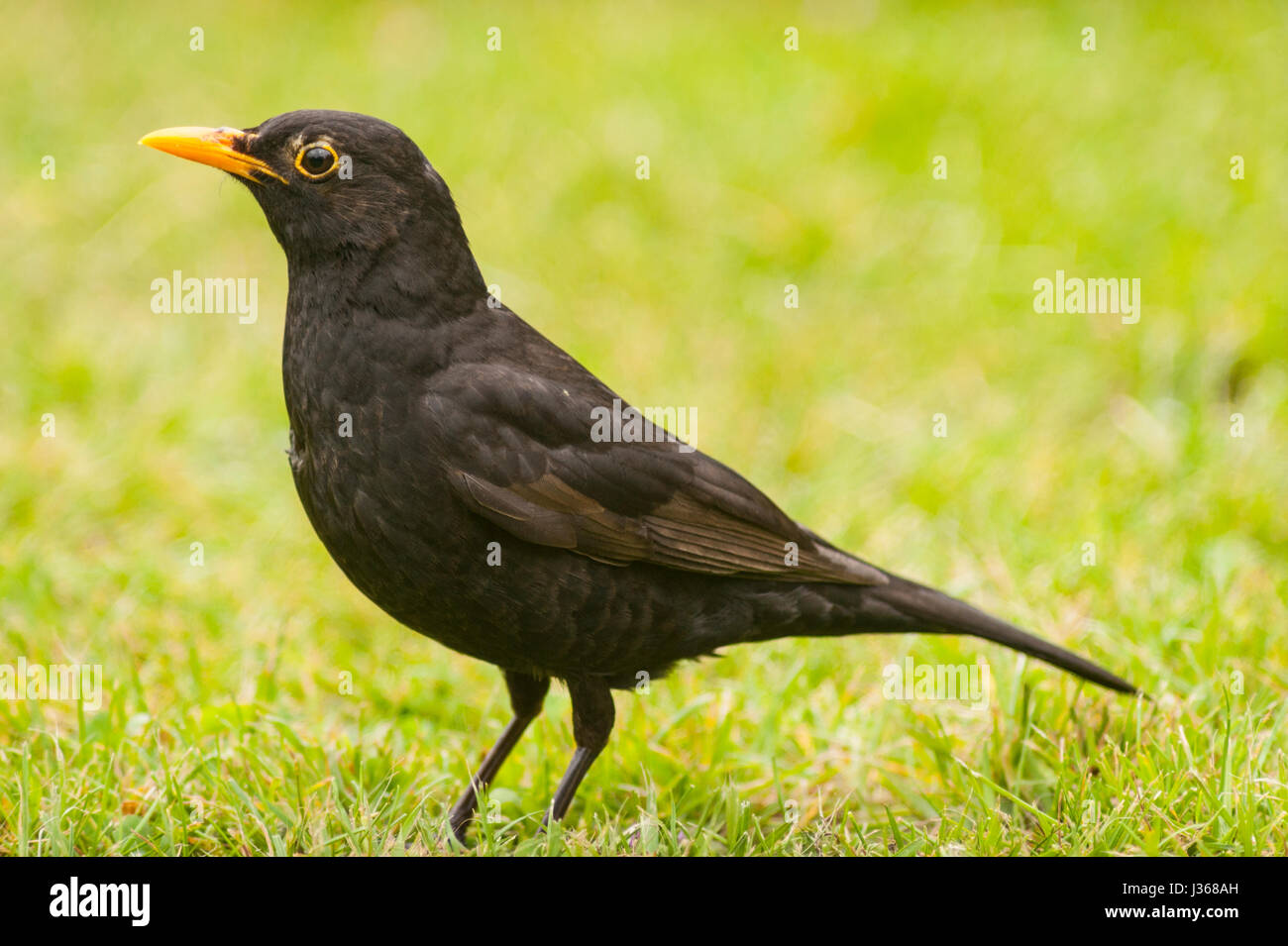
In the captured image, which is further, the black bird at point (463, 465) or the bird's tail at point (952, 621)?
the bird's tail at point (952, 621)

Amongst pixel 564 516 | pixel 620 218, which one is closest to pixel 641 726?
pixel 564 516

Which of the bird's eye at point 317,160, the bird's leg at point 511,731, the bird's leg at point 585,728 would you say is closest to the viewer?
the bird's eye at point 317,160

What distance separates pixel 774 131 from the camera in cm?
805

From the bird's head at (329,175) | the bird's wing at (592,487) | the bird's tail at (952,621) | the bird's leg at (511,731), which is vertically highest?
the bird's head at (329,175)

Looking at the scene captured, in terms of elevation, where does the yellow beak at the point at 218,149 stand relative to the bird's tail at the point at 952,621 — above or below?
above

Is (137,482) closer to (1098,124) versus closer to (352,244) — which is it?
(352,244)

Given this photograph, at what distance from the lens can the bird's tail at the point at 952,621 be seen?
395 centimetres

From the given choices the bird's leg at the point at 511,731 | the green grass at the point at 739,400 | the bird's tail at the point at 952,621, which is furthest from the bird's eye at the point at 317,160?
the bird's tail at the point at 952,621

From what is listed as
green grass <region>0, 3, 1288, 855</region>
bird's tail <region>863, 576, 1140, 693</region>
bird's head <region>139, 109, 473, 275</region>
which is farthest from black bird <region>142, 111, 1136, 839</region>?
green grass <region>0, 3, 1288, 855</region>

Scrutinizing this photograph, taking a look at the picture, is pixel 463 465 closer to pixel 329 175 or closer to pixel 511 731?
pixel 329 175

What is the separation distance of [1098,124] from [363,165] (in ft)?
18.4

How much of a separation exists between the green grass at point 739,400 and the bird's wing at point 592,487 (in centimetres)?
68


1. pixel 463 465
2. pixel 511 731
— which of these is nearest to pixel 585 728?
pixel 511 731

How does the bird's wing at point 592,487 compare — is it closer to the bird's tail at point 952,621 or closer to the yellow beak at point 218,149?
the bird's tail at point 952,621
